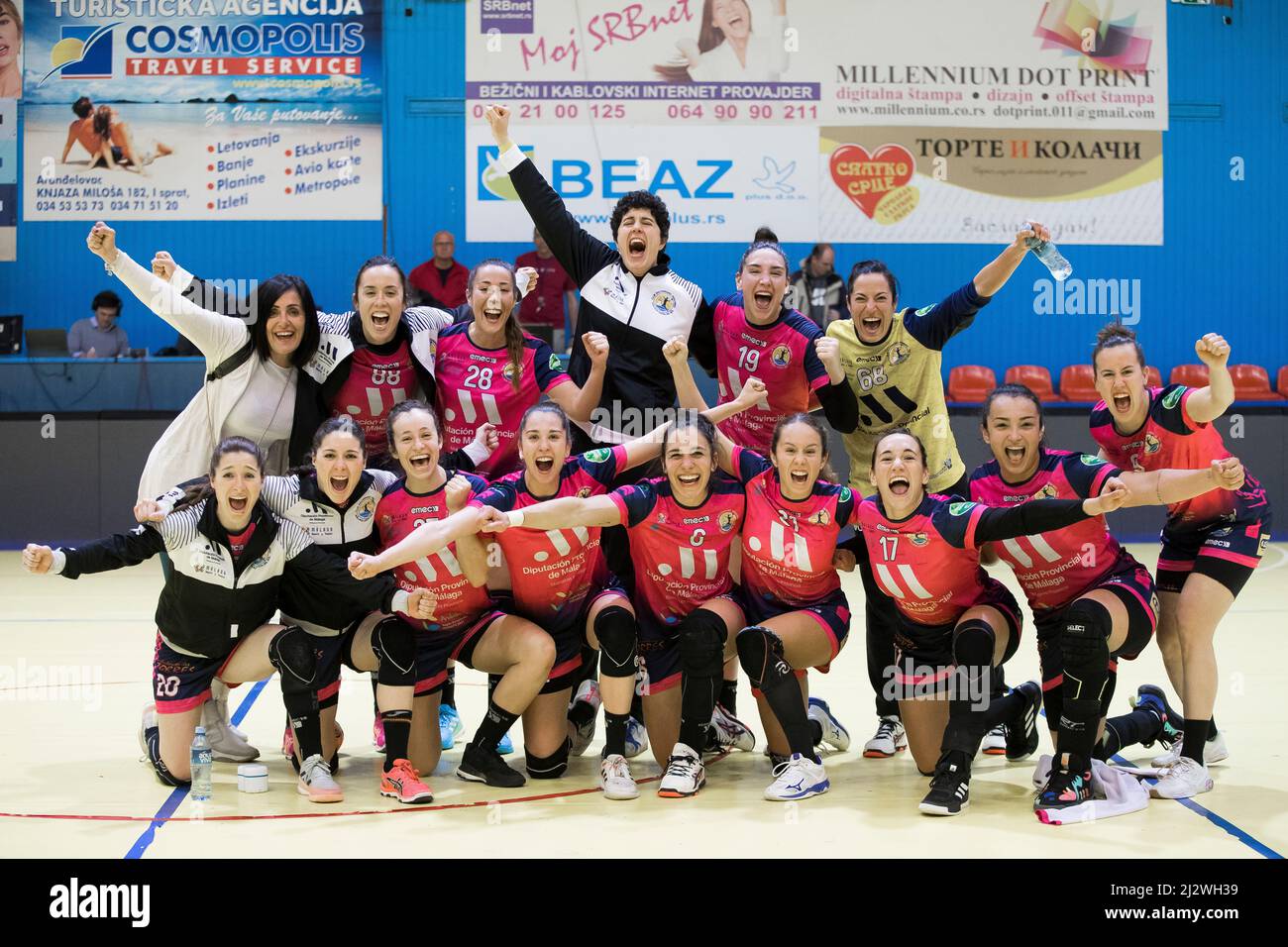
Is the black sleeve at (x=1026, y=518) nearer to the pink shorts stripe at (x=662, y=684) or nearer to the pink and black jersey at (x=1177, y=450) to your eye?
the pink and black jersey at (x=1177, y=450)

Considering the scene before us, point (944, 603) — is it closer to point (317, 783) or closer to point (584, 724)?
point (584, 724)

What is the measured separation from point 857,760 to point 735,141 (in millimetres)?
9918

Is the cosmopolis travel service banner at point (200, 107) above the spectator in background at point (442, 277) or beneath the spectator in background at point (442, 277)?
above

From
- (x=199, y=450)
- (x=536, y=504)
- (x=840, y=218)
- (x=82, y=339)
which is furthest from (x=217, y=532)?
(x=840, y=218)

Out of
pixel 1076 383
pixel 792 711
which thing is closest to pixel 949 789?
pixel 792 711

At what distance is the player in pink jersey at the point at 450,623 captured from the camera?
5191mm

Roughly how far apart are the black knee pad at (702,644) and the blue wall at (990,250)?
32.0ft

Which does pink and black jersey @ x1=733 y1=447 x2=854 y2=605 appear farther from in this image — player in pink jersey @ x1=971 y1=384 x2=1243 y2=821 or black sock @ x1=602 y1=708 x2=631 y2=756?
black sock @ x1=602 y1=708 x2=631 y2=756

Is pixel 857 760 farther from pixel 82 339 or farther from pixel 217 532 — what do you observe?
pixel 82 339

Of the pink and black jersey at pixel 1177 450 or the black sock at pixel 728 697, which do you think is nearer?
the pink and black jersey at pixel 1177 450


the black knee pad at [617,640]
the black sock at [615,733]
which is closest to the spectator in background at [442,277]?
the black knee pad at [617,640]

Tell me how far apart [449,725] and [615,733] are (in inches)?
45.2

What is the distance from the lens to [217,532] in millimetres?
5062

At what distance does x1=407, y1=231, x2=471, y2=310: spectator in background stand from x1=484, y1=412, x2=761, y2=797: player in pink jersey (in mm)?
8575
